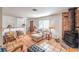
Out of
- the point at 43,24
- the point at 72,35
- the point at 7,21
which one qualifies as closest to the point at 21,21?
the point at 7,21

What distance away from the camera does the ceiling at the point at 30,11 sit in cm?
169

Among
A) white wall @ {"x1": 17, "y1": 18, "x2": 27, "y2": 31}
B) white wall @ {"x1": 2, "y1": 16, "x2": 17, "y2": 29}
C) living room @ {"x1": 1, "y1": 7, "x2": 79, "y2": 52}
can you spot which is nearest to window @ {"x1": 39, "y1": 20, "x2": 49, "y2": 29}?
living room @ {"x1": 1, "y1": 7, "x2": 79, "y2": 52}

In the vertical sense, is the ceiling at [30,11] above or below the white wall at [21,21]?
above

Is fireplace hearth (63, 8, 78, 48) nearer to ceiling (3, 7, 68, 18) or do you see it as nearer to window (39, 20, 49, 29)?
ceiling (3, 7, 68, 18)

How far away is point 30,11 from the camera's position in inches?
67.7

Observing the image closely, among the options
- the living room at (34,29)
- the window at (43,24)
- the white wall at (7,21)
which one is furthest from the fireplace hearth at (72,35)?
the white wall at (7,21)

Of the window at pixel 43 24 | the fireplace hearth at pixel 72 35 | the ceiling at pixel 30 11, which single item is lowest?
the fireplace hearth at pixel 72 35

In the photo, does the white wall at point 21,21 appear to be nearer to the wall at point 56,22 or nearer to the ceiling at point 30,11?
the ceiling at point 30,11

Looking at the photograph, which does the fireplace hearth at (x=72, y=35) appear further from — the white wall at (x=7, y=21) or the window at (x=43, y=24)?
the white wall at (x=7, y=21)

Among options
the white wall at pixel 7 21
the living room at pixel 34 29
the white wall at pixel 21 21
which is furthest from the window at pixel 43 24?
the white wall at pixel 7 21

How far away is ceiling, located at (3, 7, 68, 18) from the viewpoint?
169 cm
